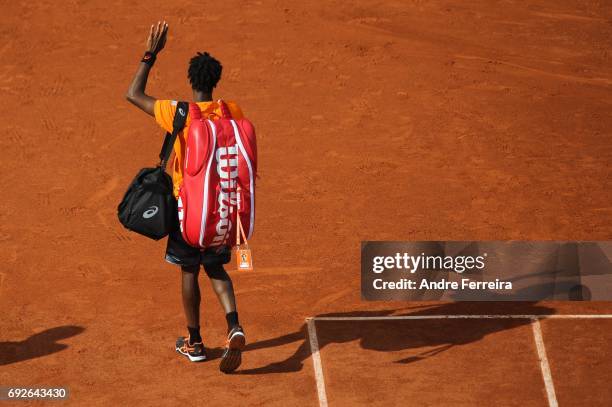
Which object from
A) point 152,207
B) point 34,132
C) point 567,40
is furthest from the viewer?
point 567,40

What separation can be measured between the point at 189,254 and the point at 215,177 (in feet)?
2.40

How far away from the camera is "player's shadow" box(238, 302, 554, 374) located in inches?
417

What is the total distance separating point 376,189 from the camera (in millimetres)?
13766

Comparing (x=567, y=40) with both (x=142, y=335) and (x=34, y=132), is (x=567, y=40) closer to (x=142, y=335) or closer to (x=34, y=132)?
(x=34, y=132)

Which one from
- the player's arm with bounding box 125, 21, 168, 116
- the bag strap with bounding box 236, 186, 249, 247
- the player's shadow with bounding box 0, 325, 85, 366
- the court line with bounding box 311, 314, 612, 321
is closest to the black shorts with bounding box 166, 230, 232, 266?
the bag strap with bounding box 236, 186, 249, 247

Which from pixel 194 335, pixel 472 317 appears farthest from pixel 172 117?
pixel 472 317

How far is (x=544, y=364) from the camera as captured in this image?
10391 mm

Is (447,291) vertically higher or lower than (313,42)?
lower

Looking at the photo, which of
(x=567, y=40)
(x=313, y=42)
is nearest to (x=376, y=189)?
(x=313, y=42)

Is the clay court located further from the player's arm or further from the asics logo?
the player's arm

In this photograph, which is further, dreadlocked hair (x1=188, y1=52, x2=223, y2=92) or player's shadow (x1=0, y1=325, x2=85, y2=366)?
player's shadow (x1=0, y1=325, x2=85, y2=366)

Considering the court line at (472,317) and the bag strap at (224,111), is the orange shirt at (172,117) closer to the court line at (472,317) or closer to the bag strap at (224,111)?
the bag strap at (224,111)

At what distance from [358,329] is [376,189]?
303 cm

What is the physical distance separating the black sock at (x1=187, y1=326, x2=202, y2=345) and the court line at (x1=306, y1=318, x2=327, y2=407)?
98 cm
